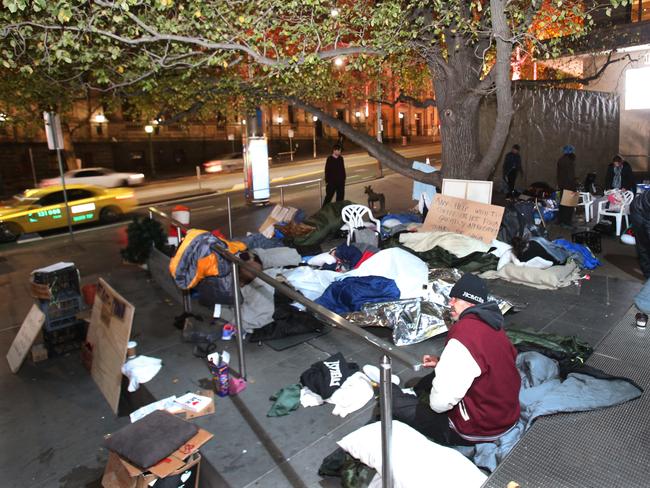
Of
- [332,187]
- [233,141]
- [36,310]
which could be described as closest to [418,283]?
[36,310]

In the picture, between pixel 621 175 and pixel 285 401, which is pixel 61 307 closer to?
pixel 285 401

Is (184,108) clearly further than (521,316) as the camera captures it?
Yes

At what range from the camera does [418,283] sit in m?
7.07

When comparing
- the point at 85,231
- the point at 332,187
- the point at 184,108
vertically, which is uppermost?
the point at 184,108

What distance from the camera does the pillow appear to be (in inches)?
132

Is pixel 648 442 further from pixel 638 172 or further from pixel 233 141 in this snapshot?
pixel 233 141

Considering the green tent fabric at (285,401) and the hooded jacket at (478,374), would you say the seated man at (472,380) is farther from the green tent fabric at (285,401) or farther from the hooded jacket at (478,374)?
the green tent fabric at (285,401)

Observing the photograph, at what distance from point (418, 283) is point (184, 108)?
9.42 m

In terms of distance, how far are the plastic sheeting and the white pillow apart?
1395 centimetres

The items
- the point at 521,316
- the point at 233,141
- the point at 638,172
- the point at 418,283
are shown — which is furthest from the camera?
the point at 233,141

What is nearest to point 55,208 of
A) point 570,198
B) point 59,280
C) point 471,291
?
point 59,280

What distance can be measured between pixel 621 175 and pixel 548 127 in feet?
15.8

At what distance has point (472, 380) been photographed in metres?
3.29

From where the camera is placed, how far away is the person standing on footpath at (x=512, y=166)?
1499 cm
